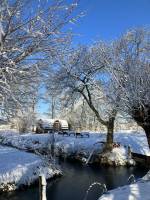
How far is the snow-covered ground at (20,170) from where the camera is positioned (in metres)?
19.9

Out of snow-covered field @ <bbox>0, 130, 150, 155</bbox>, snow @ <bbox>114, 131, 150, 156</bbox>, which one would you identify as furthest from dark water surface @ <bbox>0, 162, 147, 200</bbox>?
snow @ <bbox>114, 131, 150, 156</bbox>

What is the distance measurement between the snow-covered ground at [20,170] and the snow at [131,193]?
777 cm

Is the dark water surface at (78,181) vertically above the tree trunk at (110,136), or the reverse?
the tree trunk at (110,136)

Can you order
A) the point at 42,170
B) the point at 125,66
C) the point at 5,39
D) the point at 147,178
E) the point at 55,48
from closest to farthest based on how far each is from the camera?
the point at 5,39 < the point at 55,48 < the point at 147,178 < the point at 125,66 < the point at 42,170

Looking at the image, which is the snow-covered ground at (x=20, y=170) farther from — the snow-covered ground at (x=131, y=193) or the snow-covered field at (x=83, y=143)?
the snow-covered ground at (x=131, y=193)

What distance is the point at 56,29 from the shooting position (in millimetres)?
10336

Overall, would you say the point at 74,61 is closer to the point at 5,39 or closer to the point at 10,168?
the point at 10,168

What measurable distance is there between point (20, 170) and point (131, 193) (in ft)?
32.4

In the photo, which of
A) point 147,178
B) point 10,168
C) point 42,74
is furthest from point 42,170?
point 42,74

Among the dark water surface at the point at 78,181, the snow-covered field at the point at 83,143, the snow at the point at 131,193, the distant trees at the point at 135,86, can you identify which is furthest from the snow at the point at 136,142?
the snow at the point at 131,193

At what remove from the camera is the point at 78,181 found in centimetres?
2239

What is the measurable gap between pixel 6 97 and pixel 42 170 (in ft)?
43.5

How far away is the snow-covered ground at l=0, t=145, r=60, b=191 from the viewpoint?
65.2 feet

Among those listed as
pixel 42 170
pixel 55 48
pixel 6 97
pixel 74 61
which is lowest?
pixel 42 170
